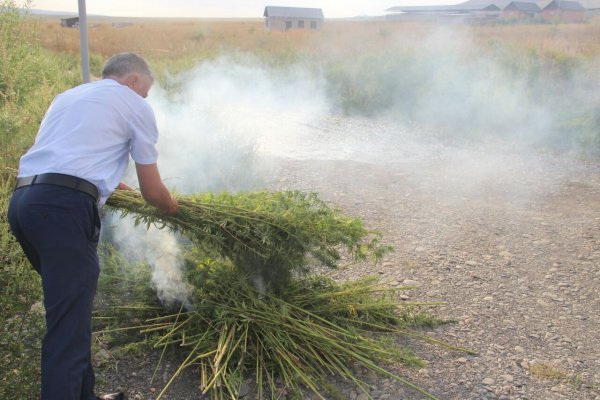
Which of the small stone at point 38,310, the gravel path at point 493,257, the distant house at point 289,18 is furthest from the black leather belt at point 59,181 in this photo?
the distant house at point 289,18

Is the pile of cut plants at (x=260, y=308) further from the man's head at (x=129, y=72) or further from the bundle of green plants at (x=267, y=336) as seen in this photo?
the man's head at (x=129, y=72)

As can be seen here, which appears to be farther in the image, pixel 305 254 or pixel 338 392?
pixel 305 254

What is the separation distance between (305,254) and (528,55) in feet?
33.2

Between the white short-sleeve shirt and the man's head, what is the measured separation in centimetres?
9

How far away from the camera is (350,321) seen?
3.51 m

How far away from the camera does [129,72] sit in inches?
111

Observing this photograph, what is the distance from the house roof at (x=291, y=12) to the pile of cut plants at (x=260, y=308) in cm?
3350

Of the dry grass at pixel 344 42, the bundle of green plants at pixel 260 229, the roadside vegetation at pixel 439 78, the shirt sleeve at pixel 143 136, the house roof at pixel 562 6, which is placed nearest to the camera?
the shirt sleeve at pixel 143 136

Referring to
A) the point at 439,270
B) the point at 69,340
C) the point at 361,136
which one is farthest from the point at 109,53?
the point at 69,340

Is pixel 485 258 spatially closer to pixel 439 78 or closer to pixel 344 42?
pixel 439 78

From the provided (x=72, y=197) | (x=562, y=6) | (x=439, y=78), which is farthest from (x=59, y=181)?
(x=562, y=6)

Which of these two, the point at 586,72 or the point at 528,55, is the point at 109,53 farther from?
the point at 586,72

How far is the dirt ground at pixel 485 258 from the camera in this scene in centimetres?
331

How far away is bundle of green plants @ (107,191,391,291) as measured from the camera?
10.1ft
